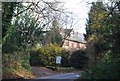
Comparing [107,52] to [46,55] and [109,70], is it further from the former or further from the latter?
[46,55]

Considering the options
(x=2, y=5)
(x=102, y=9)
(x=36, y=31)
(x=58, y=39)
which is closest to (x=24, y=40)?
(x=36, y=31)

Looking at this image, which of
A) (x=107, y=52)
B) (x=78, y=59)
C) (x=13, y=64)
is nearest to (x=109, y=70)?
(x=107, y=52)

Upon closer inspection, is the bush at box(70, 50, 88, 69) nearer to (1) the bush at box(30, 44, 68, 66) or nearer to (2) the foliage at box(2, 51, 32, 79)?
(1) the bush at box(30, 44, 68, 66)

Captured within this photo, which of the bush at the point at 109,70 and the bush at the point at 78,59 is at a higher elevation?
the bush at the point at 109,70

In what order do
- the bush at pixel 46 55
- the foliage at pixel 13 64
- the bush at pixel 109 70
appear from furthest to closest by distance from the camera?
the bush at pixel 46 55 < the foliage at pixel 13 64 < the bush at pixel 109 70

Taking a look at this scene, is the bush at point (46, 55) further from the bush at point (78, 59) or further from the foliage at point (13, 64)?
the foliage at point (13, 64)

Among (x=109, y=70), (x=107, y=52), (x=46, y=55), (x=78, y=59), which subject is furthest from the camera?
(x=78, y=59)

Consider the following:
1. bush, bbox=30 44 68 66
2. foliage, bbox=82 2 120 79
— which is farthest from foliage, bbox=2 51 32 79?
bush, bbox=30 44 68 66

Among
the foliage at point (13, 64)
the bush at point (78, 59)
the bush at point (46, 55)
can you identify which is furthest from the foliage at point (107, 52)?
the bush at point (78, 59)

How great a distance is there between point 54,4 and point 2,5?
17.3 feet

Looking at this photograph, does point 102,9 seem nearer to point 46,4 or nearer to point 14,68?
point 46,4

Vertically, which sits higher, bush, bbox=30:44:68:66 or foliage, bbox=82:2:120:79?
foliage, bbox=82:2:120:79

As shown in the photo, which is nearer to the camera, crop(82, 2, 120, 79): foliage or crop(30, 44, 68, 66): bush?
crop(82, 2, 120, 79): foliage

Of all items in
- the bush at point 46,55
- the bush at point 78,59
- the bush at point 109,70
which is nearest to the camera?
the bush at point 109,70
